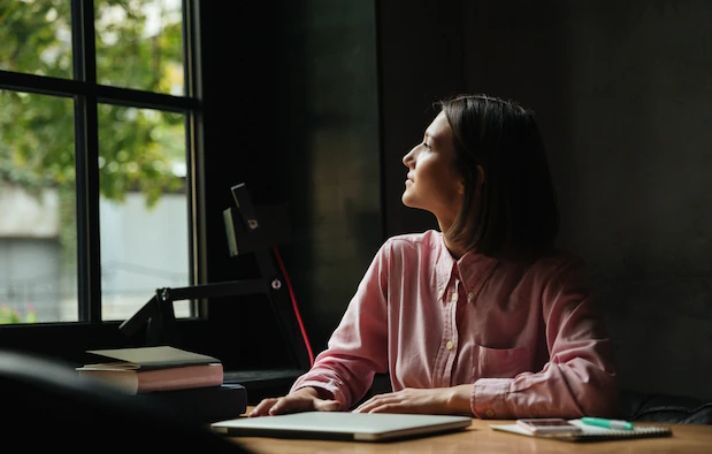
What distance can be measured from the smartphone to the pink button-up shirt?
1.04 ft

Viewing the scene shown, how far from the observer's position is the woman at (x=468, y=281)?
6.68 feet

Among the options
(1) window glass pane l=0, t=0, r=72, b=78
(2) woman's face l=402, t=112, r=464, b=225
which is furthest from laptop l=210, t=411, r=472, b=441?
(1) window glass pane l=0, t=0, r=72, b=78

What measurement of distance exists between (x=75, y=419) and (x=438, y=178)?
6.24 feet

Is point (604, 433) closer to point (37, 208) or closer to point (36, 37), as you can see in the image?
point (37, 208)

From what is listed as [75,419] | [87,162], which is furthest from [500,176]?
[75,419]

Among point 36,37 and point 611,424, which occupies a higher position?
point 36,37

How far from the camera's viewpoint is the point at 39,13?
126 inches

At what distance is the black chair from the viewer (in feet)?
1.09

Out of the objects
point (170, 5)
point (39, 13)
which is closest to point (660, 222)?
point (170, 5)

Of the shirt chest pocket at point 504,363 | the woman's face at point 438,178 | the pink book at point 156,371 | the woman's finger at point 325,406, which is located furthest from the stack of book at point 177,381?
the woman's face at point 438,178

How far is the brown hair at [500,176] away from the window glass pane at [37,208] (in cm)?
155

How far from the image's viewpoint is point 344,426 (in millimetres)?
1380

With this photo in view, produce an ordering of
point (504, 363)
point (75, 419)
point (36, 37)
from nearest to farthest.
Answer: point (75, 419) < point (504, 363) < point (36, 37)

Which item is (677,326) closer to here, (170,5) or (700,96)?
(700,96)
